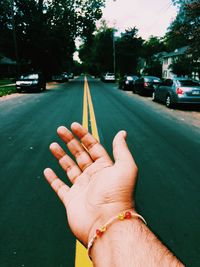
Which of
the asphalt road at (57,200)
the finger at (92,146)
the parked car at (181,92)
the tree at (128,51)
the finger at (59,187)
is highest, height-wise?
the tree at (128,51)

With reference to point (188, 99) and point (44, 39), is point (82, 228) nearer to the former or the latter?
point (188, 99)

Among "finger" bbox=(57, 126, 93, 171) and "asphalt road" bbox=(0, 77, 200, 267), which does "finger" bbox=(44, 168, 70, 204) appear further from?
"asphalt road" bbox=(0, 77, 200, 267)

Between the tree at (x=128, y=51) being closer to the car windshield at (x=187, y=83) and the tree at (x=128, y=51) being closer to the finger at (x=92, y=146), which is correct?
the car windshield at (x=187, y=83)

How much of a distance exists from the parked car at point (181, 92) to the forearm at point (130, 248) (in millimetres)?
12707

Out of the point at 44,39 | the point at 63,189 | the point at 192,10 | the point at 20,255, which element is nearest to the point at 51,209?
the point at 20,255

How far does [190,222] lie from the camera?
3340 mm

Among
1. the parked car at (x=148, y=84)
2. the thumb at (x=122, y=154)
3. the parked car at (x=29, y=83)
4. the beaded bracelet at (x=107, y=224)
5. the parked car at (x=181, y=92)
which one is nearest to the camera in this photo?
the beaded bracelet at (x=107, y=224)

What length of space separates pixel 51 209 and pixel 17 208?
0.46 metres

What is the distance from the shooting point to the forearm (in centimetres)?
149

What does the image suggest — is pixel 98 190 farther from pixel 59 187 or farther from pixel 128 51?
pixel 128 51

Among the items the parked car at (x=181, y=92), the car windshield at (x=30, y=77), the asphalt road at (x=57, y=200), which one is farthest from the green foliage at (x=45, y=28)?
the asphalt road at (x=57, y=200)

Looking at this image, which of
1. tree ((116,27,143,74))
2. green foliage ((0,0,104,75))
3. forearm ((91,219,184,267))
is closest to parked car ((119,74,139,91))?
green foliage ((0,0,104,75))

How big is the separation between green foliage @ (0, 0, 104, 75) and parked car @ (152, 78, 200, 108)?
2915cm

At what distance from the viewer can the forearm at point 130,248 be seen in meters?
1.49
